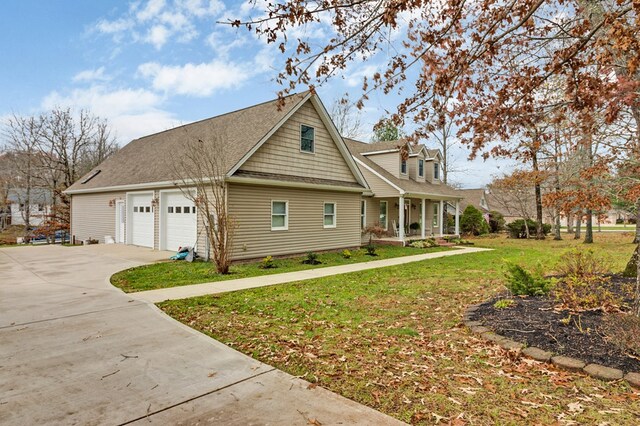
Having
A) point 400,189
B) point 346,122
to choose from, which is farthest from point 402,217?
point 346,122

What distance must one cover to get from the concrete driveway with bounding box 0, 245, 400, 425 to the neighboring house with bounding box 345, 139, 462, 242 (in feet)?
52.8

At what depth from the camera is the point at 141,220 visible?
52.5ft

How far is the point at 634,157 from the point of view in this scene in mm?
7586

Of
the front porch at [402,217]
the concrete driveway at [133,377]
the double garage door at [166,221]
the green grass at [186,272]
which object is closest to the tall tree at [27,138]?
the double garage door at [166,221]

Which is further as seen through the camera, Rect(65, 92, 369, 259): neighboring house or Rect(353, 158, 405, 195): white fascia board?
Rect(353, 158, 405, 195): white fascia board

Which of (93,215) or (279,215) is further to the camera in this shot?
(93,215)

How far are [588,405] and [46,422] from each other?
14.6ft

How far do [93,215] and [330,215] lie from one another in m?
12.8

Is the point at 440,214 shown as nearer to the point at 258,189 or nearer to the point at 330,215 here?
the point at 330,215

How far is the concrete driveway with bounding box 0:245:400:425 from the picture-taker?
293 cm

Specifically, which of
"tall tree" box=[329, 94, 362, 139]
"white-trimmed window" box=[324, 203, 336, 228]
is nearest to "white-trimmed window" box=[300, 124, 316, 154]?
"white-trimmed window" box=[324, 203, 336, 228]

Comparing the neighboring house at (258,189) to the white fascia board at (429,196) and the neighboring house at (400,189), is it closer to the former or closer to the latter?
the neighboring house at (400,189)

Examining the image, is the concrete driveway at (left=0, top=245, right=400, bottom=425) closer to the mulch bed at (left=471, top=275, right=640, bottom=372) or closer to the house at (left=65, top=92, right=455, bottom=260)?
the mulch bed at (left=471, top=275, right=640, bottom=372)

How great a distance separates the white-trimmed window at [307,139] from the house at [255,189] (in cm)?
4
